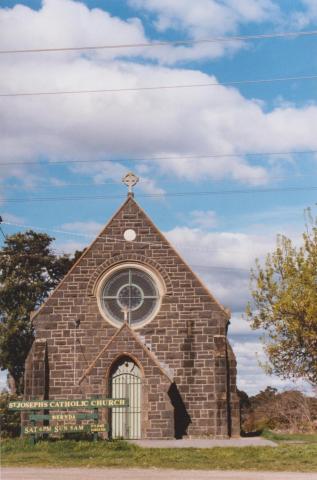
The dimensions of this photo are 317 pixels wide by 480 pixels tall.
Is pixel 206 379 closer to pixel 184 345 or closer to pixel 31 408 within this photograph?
pixel 184 345

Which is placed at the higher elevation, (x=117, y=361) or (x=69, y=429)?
(x=117, y=361)

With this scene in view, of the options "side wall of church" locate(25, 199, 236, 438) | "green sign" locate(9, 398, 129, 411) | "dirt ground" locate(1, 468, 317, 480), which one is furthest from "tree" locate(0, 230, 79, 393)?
"dirt ground" locate(1, 468, 317, 480)

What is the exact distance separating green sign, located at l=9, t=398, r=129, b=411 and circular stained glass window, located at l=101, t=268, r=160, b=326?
7064 mm

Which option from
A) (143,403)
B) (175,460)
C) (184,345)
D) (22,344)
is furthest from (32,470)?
(22,344)

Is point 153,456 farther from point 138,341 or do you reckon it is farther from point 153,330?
point 153,330

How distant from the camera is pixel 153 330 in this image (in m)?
30.4

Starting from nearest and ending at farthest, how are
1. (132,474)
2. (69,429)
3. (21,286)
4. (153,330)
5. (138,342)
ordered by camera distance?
1. (132,474)
2. (69,429)
3. (138,342)
4. (153,330)
5. (21,286)

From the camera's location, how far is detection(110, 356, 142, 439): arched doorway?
29062 mm

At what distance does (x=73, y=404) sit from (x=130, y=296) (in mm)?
7899

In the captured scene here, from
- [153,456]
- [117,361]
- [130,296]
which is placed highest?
[130,296]

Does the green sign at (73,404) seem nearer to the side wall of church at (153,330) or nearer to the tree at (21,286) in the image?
the side wall of church at (153,330)

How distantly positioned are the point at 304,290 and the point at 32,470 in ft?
49.1

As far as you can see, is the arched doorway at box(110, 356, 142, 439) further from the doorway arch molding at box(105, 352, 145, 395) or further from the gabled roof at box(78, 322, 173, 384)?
the gabled roof at box(78, 322, 173, 384)

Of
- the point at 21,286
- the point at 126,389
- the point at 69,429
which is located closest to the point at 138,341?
the point at 126,389
